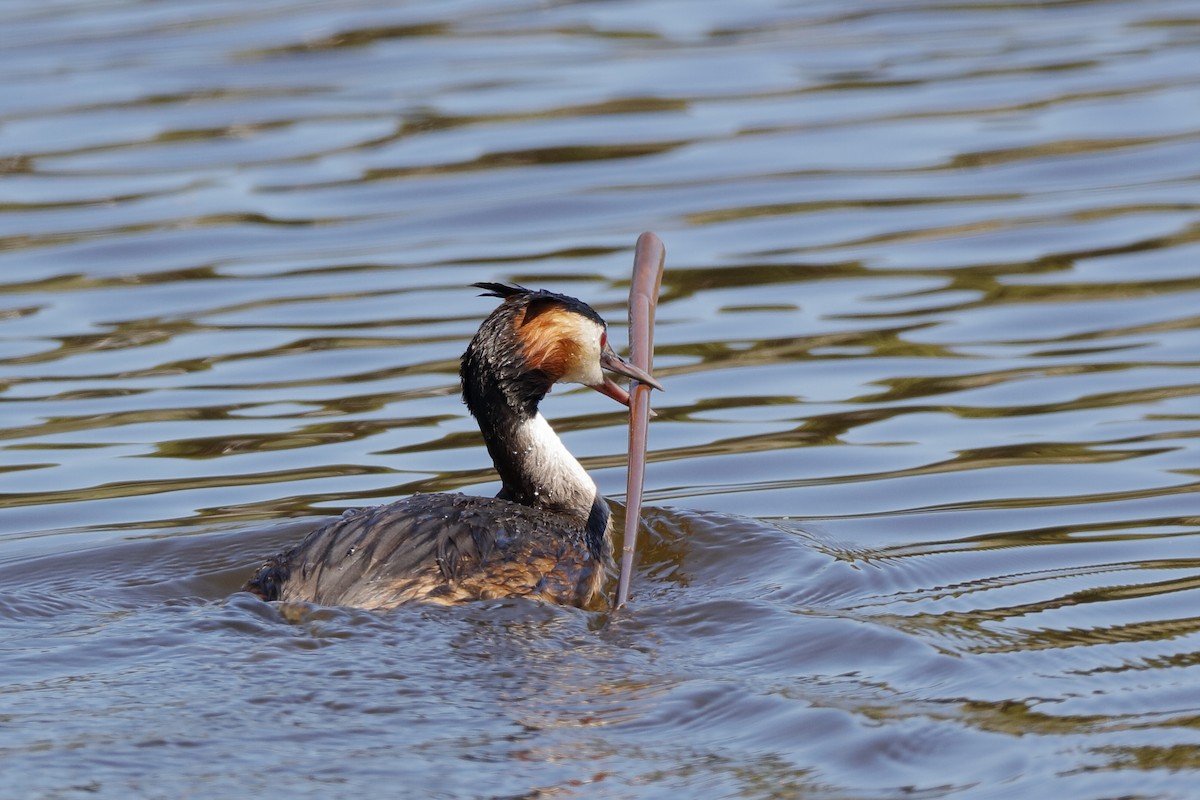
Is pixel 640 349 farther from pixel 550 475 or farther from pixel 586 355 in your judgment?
pixel 550 475

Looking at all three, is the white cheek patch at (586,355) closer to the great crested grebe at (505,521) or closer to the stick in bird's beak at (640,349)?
the great crested grebe at (505,521)

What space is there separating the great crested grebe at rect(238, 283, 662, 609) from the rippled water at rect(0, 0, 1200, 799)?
0.16 meters

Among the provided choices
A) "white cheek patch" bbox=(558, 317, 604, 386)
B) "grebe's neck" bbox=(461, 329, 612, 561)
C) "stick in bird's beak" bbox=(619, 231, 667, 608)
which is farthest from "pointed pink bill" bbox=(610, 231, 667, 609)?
"grebe's neck" bbox=(461, 329, 612, 561)

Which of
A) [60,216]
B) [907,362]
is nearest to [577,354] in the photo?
[907,362]

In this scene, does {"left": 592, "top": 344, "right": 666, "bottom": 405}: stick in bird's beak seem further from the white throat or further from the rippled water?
the rippled water

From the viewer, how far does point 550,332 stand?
24.8ft

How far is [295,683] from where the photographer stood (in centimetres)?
581

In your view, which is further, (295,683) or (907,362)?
(907,362)

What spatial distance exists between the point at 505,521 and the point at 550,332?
34.9 inches

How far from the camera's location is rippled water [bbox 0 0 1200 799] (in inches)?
216

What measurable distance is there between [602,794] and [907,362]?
520 cm

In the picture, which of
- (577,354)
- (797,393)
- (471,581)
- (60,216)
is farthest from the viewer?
(60,216)

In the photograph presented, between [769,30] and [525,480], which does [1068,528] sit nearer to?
[525,480]

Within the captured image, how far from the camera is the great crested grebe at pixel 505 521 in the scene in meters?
6.60
